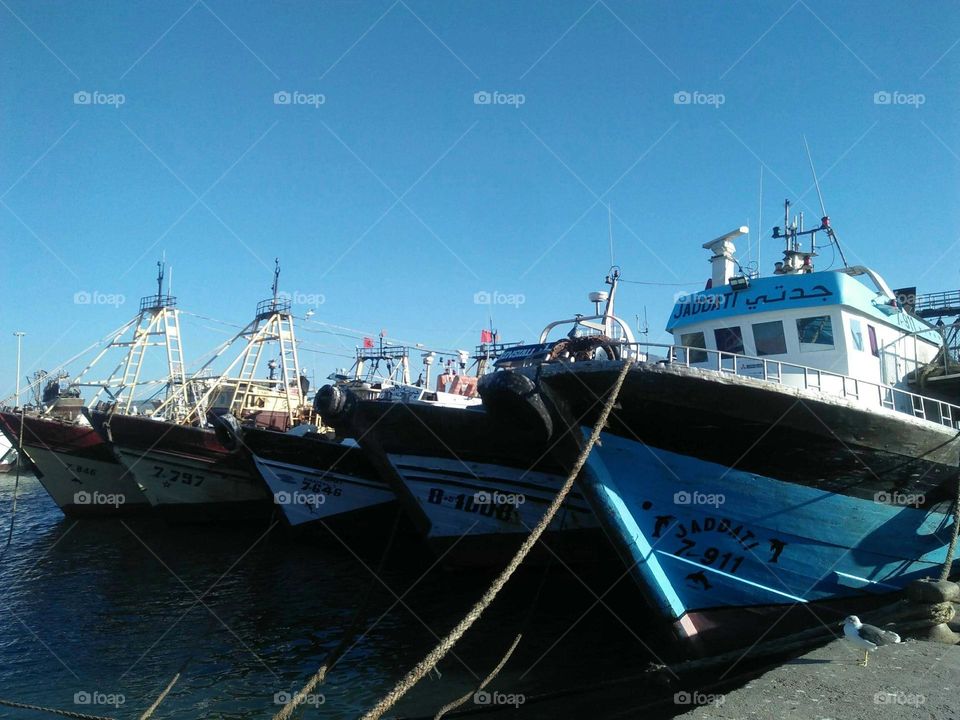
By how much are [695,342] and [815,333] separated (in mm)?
1968

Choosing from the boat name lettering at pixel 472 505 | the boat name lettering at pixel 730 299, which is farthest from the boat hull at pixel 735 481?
the boat name lettering at pixel 472 505

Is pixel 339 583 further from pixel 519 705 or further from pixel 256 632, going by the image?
pixel 519 705

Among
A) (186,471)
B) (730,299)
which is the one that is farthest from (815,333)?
(186,471)

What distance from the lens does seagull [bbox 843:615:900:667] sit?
6.52 m

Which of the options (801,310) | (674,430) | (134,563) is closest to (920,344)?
(801,310)

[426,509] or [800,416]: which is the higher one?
[800,416]

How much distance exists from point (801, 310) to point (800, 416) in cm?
340

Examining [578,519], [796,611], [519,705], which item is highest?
[578,519]

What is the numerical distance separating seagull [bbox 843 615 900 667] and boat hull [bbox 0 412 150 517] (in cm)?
2280

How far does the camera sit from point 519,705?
7.91 m

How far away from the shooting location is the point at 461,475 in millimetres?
12273

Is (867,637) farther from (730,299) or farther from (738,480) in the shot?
(730,299)

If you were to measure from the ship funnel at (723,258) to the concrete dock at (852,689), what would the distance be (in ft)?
24.4

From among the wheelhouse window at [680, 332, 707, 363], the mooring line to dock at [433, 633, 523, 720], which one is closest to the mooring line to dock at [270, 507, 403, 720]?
the mooring line to dock at [433, 633, 523, 720]
